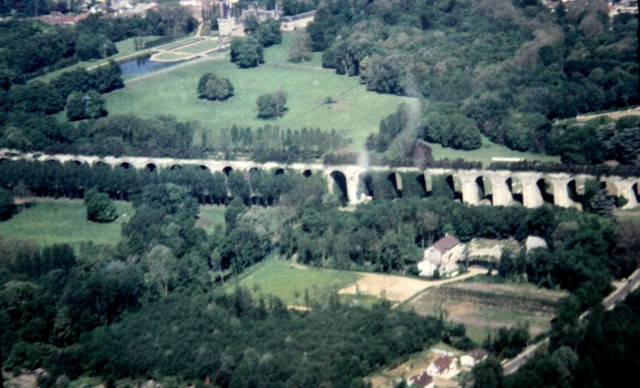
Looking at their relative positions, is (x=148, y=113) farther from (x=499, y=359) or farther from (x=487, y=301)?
(x=499, y=359)

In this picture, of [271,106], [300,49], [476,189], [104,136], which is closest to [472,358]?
[476,189]

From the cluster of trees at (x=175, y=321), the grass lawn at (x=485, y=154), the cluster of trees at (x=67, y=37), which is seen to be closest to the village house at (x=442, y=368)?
the cluster of trees at (x=175, y=321)

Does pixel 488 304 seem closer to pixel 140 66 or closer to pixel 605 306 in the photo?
pixel 605 306

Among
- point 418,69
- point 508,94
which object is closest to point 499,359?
point 508,94

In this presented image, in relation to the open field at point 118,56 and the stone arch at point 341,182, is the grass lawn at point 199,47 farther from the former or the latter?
the stone arch at point 341,182

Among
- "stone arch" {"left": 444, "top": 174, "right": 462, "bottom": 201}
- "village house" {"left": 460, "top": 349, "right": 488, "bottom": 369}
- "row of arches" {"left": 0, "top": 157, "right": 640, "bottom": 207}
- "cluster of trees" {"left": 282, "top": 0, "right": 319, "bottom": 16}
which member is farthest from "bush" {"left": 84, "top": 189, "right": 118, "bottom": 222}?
"cluster of trees" {"left": 282, "top": 0, "right": 319, "bottom": 16}

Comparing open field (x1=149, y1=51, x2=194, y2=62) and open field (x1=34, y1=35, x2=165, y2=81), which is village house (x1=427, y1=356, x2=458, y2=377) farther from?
open field (x1=149, y1=51, x2=194, y2=62)
